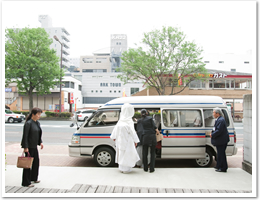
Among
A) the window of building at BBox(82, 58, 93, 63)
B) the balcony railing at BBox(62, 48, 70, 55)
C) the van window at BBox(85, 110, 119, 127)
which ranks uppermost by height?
the balcony railing at BBox(62, 48, 70, 55)

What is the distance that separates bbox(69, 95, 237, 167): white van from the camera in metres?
6.54

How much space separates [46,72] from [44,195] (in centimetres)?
2715

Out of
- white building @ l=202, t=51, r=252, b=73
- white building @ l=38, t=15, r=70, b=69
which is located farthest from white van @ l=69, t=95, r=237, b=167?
white building @ l=38, t=15, r=70, b=69

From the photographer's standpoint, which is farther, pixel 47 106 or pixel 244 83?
pixel 47 106

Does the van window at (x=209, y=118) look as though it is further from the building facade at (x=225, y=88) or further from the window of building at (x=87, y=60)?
the window of building at (x=87, y=60)

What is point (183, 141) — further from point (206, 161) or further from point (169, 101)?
point (169, 101)

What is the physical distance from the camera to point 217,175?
215 inches

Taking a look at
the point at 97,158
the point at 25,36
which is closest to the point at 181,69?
the point at 25,36

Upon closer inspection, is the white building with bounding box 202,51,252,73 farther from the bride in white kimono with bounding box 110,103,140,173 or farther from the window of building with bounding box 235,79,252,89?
the bride in white kimono with bounding box 110,103,140,173

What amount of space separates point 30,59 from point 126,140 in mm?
26399

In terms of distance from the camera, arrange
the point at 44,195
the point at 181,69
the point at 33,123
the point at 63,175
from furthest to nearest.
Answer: the point at 181,69 → the point at 63,175 → the point at 33,123 → the point at 44,195

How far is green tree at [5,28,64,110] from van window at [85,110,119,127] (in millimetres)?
24093

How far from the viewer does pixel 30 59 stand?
2772 cm

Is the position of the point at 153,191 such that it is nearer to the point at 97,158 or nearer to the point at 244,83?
the point at 97,158
